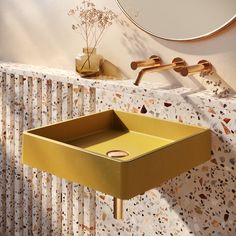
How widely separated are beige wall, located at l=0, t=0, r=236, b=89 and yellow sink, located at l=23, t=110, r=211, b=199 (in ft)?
0.65

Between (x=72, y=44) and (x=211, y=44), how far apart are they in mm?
701

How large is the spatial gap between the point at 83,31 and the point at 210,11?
636 mm

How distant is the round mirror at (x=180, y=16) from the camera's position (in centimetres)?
151

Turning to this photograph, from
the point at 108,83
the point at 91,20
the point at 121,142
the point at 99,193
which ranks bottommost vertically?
the point at 99,193

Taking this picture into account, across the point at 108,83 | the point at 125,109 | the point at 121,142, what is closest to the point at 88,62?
the point at 108,83

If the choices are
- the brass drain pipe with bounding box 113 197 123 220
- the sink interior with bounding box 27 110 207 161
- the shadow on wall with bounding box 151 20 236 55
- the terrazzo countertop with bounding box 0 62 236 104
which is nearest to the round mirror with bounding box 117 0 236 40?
the shadow on wall with bounding box 151 20 236 55

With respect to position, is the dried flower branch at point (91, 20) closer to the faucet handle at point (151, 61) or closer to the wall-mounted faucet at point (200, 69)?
the faucet handle at point (151, 61)

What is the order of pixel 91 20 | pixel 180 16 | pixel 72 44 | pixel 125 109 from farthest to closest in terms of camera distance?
pixel 72 44, pixel 91 20, pixel 125 109, pixel 180 16

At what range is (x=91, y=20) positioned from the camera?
186cm

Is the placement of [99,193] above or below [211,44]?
below

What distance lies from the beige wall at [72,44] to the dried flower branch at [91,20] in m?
0.03

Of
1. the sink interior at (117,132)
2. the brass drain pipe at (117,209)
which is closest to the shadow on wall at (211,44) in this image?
the sink interior at (117,132)

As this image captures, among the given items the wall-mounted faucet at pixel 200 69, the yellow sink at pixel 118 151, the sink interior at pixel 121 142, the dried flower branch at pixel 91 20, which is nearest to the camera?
the yellow sink at pixel 118 151

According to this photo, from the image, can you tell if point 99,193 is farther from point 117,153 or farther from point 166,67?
point 166,67
